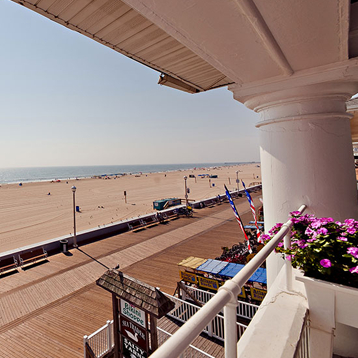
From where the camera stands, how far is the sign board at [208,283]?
26.1ft

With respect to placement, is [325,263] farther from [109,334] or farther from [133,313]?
[109,334]

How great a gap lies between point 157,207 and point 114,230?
9.71 m

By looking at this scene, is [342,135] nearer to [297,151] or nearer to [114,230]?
[297,151]

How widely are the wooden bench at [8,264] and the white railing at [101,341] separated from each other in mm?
7164

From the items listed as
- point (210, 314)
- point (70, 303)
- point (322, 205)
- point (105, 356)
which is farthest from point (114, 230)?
point (210, 314)

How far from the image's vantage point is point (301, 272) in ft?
6.63

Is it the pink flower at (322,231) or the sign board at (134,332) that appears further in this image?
the sign board at (134,332)

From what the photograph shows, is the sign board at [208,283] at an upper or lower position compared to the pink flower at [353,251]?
lower

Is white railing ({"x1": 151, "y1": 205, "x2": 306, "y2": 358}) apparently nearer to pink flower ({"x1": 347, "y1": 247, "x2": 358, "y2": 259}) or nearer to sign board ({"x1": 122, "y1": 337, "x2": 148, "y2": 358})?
pink flower ({"x1": 347, "y1": 247, "x2": 358, "y2": 259})

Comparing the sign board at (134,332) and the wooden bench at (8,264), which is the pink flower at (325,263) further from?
the wooden bench at (8,264)

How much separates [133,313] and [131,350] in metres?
0.85

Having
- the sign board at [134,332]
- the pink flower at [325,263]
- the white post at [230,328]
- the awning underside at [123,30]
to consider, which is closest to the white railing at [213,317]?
the white post at [230,328]

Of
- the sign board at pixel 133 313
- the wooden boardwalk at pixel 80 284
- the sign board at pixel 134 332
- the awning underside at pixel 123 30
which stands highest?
the awning underside at pixel 123 30

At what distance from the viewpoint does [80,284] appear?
354 inches
